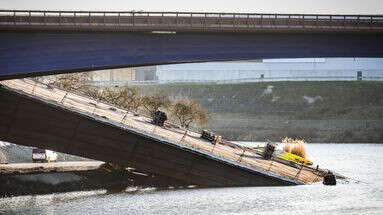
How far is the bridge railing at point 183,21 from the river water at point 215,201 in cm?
1122

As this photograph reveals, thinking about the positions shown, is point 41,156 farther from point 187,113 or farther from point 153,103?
point 187,113

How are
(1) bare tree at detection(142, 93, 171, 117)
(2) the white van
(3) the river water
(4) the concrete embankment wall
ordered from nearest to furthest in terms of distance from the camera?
(3) the river water → (2) the white van → (1) bare tree at detection(142, 93, 171, 117) → (4) the concrete embankment wall

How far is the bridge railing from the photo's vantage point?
224ft

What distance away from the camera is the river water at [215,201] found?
216ft

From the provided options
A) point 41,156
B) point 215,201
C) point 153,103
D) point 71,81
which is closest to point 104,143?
point 215,201

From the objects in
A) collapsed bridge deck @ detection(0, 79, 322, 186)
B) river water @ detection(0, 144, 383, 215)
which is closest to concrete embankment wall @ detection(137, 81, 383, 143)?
river water @ detection(0, 144, 383, 215)

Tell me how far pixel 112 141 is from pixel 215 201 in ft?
35.4

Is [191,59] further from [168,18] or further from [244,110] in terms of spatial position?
[244,110]

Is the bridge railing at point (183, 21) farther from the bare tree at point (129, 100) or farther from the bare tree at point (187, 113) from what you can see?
the bare tree at point (187, 113)

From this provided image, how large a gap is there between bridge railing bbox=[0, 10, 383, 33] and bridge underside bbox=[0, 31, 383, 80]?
34.8 inches

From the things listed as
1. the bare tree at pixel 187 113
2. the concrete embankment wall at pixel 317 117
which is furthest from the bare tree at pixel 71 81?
the concrete embankment wall at pixel 317 117

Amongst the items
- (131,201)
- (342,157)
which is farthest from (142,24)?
(342,157)

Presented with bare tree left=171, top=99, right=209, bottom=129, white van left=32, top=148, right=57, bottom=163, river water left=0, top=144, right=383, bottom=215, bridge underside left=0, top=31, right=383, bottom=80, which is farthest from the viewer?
bare tree left=171, top=99, right=209, bottom=129

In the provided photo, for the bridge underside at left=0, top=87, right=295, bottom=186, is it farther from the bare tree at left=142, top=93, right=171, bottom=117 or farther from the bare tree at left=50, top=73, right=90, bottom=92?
the bare tree at left=142, top=93, right=171, bottom=117
